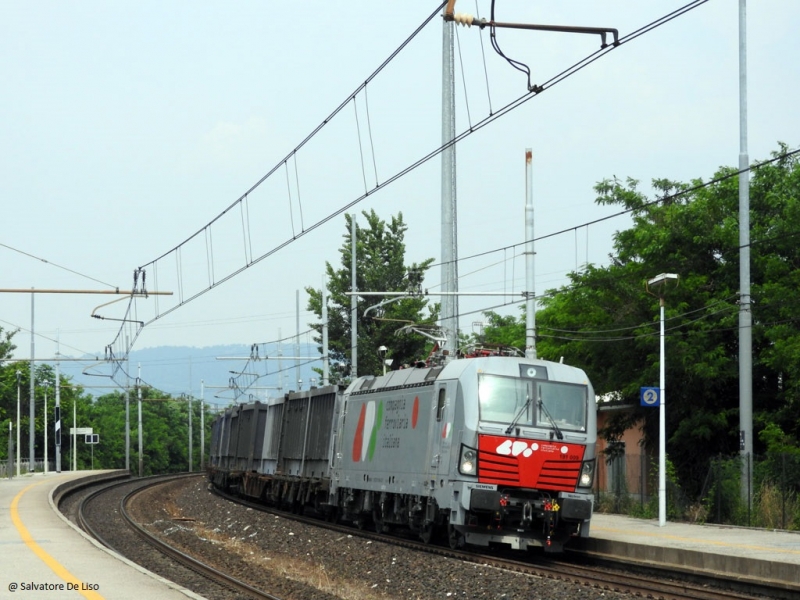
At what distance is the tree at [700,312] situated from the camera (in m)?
27.2

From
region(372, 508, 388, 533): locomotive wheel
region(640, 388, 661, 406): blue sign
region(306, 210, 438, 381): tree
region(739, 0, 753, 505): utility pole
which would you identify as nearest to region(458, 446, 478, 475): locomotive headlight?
region(640, 388, 661, 406): blue sign

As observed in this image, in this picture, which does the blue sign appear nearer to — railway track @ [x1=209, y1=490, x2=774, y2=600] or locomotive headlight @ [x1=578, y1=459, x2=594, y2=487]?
locomotive headlight @ [x1=578, y1=459, x2=594, y2=487]

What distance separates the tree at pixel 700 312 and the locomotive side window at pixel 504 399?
8481mm

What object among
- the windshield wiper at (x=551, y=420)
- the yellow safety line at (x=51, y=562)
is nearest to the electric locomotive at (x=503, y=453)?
the windshield wiper at (x=551, y=420)

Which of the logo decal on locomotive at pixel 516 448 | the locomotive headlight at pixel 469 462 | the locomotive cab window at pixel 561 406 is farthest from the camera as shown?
the locomotive cab window at pixel 561 406

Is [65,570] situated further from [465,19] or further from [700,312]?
[700,312]

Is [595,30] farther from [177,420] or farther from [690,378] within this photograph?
[177,420]

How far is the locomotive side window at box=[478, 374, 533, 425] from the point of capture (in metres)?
19.1

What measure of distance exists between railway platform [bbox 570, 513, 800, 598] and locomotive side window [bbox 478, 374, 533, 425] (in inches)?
101

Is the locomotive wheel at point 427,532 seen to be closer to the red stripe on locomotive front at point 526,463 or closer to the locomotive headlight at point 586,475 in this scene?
the red stripe on locomotive front at point 526,463

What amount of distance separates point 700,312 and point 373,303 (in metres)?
33.2

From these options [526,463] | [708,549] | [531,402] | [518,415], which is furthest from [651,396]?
[708,549]

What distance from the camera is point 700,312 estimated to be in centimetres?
2827

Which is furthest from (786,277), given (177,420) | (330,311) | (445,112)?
(177,420)
